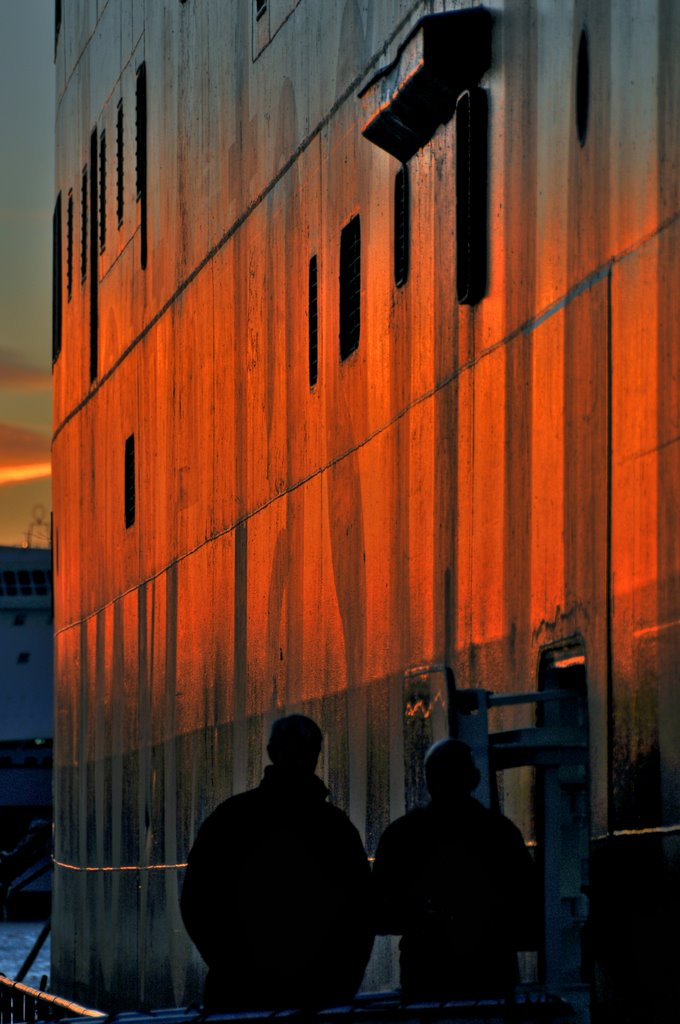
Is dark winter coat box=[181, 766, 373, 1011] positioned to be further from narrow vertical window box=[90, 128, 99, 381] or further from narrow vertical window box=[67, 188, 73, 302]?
narrow vertical window box=[67, 188, 73, 302]

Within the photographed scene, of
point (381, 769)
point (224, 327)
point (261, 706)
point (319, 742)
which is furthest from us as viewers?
point (224, 327)

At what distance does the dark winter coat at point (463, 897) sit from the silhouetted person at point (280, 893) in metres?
0.18

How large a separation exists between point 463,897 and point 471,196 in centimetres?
498

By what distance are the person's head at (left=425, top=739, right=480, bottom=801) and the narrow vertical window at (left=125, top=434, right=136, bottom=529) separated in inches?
623

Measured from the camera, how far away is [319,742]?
23.3 ft

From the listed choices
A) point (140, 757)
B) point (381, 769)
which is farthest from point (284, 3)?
point (140, 757)

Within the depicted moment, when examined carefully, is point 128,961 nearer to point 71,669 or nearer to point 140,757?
point 140,757

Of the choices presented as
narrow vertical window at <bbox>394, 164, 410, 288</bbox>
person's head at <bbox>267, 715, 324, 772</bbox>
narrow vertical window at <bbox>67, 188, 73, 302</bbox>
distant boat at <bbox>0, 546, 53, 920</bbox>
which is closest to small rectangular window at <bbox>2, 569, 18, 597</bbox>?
distant boat at <bbox>0, 546, 53, 920</bbox>

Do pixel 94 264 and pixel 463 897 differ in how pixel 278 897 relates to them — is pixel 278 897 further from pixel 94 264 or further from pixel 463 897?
pixel 94 264

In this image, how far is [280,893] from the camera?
720 centimetres

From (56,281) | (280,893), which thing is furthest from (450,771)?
(56,281)

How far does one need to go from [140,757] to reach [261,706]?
5746mm

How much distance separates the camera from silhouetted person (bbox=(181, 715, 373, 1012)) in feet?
23.4

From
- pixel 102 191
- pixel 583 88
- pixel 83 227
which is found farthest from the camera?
pixel 83 227
